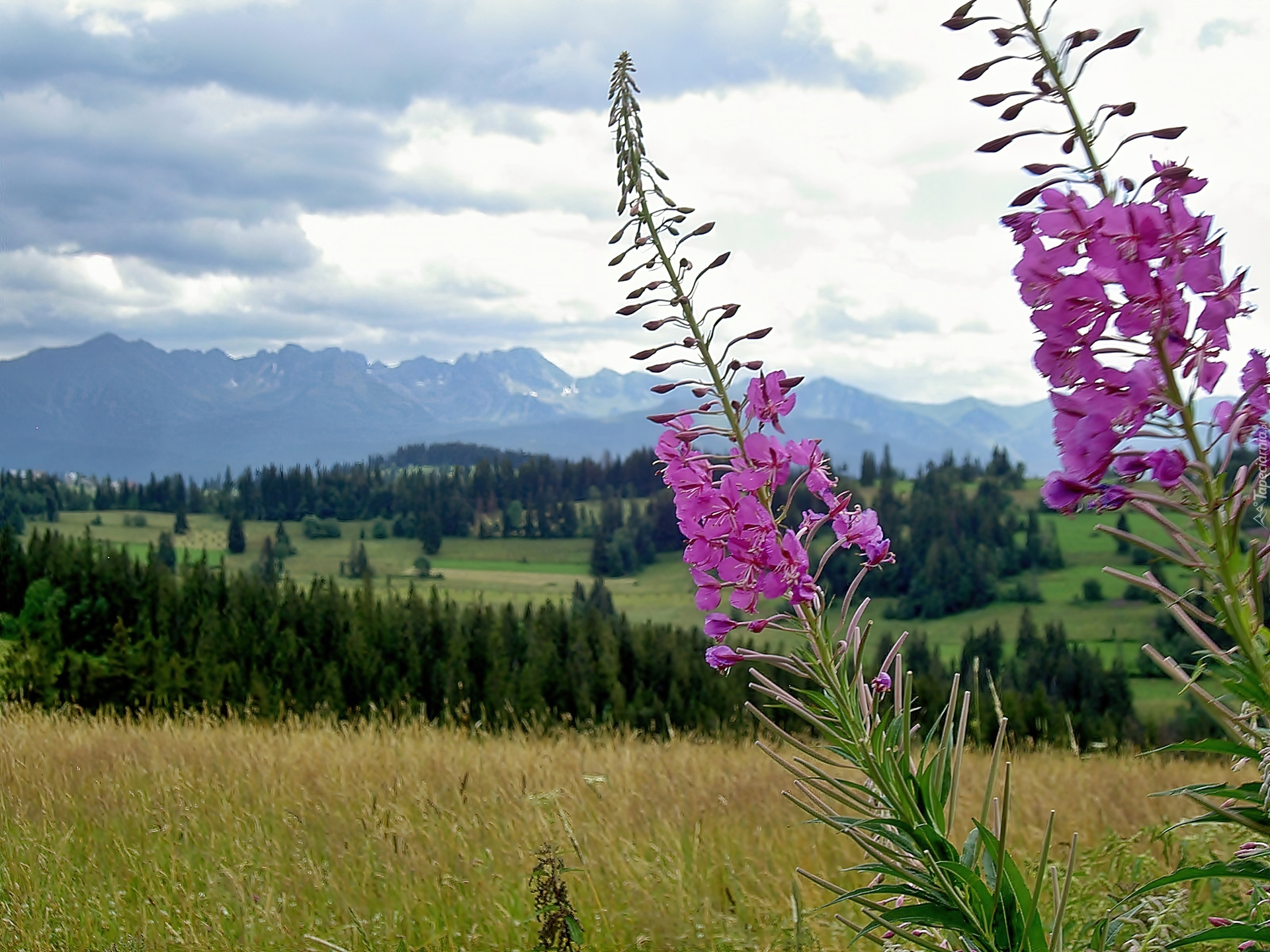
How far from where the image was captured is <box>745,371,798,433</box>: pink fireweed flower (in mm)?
2217

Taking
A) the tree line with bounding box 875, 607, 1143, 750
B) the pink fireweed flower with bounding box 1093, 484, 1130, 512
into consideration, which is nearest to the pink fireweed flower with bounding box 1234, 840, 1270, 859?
the pink fireweed flower with bounding box 1093, 484, 1130, 512

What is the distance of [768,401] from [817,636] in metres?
0.57

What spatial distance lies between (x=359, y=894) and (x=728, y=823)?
2526 mm

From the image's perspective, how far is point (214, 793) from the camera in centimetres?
686

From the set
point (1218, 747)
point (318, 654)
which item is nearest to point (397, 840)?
point (1218, 747)

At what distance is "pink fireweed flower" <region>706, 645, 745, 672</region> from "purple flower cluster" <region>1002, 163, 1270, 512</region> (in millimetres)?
849

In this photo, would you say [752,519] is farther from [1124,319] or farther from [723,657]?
[1124,319]

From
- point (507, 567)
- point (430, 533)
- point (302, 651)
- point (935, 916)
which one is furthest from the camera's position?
point (430, 533)

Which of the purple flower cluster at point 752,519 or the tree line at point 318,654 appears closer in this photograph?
the purple flower cluster at point 752,519

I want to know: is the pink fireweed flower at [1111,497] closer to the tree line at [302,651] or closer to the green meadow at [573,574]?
the tree line at [302,651]

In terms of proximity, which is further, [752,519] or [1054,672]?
[1054,672]

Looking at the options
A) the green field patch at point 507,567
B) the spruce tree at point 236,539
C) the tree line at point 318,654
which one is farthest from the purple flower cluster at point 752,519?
the spruce tree at point 236,539

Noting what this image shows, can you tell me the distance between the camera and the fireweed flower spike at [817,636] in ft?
6.13

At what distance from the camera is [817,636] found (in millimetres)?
2049
